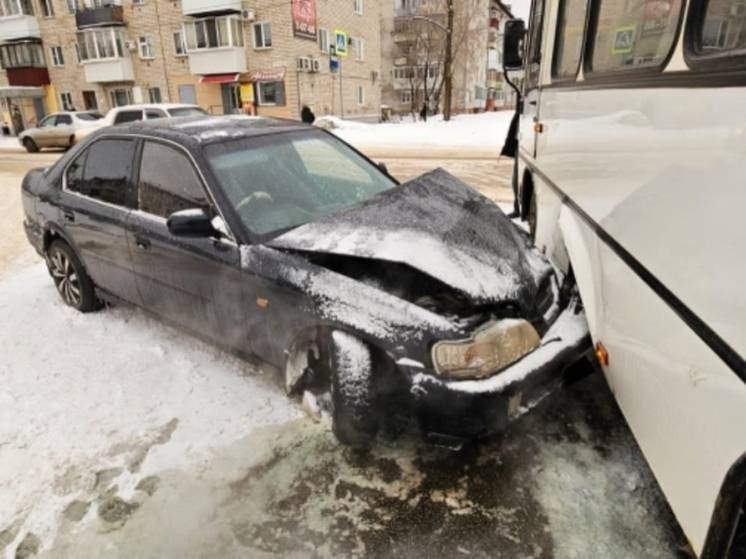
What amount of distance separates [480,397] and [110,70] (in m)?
35.2

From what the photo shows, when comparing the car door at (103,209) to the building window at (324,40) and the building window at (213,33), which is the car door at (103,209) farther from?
the building window at (324,40)

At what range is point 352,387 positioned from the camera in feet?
8.07

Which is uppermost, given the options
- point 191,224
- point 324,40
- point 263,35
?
point 263,35

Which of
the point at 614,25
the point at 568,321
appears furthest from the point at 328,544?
the point at 614,25

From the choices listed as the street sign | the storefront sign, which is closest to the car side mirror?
the storefront sign

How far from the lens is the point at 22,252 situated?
664cm

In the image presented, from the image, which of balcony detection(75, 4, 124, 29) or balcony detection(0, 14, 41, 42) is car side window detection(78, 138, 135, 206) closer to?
balcony detection(75, 4, 124, 29)

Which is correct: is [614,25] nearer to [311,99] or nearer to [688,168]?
[688,168]

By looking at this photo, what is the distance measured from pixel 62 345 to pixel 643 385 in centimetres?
397

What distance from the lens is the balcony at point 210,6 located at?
26.3 m

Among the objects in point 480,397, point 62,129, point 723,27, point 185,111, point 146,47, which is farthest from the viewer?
point 146,47

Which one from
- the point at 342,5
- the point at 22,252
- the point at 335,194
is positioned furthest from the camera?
the point at 342,5

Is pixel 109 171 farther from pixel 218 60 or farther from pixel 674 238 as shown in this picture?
pixel 218 60

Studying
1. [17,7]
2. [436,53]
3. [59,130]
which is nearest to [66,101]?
[17,7]
